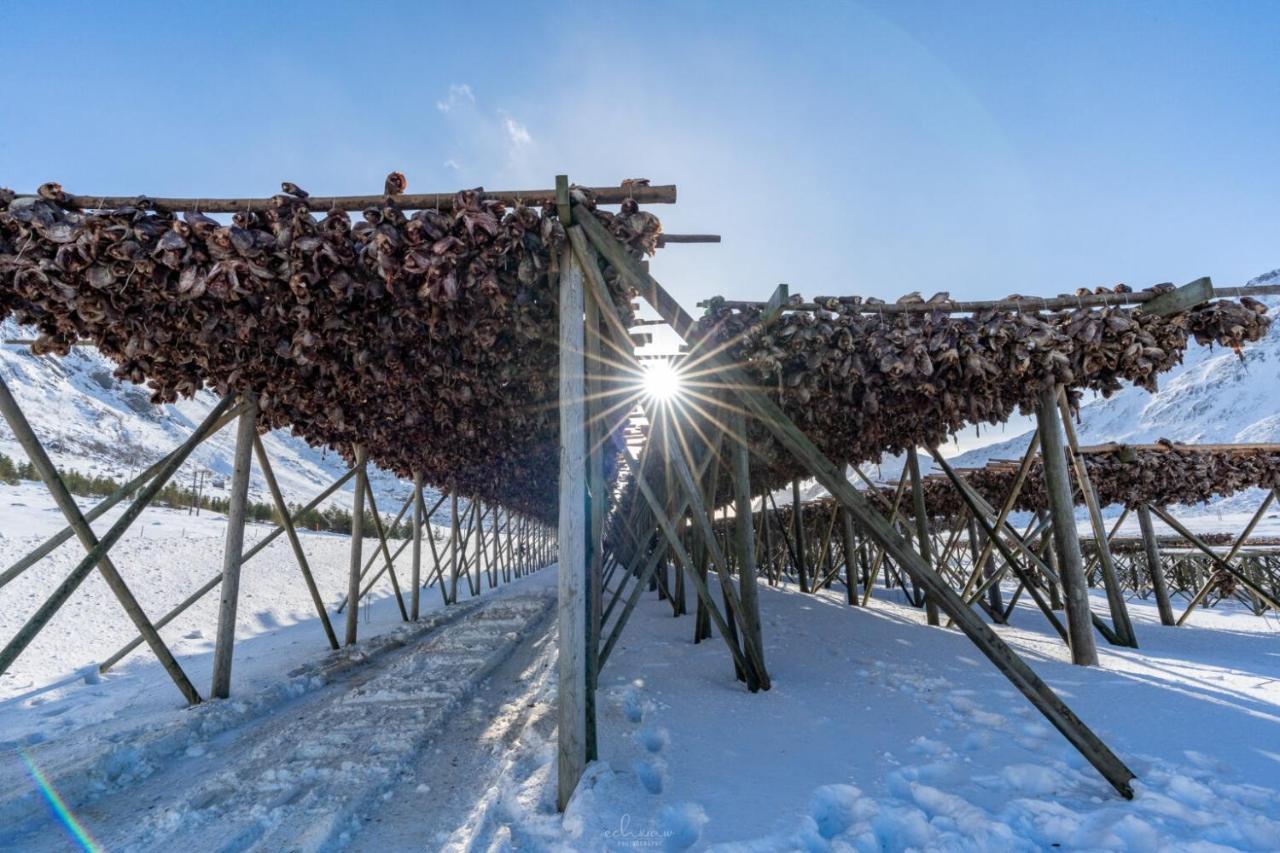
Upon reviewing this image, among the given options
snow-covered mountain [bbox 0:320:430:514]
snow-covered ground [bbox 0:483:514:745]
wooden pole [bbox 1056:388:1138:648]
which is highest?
snow-covered mountain [bbox 0:320:430:514]

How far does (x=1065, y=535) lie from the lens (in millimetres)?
5348

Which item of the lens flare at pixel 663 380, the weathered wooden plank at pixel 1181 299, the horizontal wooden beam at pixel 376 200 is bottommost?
the lens flare at pixel 663 380

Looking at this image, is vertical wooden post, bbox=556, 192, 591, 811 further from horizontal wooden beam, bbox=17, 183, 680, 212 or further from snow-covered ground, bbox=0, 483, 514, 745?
snow-covered ground, bbox=0, 483, 514, 745

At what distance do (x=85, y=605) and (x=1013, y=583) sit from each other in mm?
35321

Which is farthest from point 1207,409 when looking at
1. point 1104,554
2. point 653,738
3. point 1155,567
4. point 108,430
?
point 108,430

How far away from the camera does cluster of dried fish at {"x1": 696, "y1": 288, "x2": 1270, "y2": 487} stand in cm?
463

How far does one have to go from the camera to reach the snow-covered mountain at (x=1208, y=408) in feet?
251

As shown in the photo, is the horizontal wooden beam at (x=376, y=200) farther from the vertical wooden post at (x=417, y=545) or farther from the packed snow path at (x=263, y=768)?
the vertical wooden post at (x=417, y=545)

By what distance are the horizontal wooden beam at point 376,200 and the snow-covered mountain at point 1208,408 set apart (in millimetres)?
76505

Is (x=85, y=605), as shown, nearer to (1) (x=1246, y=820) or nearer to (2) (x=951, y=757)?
(2) (x=951, y=757)

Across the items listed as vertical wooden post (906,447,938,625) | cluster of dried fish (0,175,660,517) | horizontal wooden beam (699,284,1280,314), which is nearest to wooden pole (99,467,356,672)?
cluster of dried fish (0,175,660,517)

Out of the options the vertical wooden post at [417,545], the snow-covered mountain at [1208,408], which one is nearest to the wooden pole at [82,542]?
A: the vertical wooden post at [417,545]

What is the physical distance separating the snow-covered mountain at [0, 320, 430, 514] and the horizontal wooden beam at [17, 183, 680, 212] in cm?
3742

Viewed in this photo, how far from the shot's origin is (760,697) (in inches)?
161
